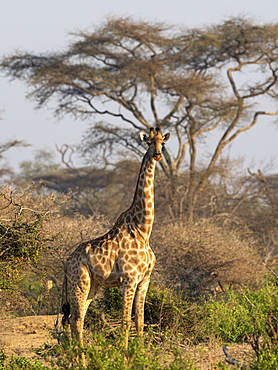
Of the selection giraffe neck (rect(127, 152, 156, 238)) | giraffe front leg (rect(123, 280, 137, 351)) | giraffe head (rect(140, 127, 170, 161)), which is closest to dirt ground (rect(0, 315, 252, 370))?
giraffe front leg (rect(123, 280, 137, 351))

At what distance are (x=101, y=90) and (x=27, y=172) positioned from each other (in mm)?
17956

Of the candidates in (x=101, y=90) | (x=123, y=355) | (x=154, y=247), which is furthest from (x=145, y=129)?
(x=123, y=355)

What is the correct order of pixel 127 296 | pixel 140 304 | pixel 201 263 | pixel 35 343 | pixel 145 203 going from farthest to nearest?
pixel 201 263
pixel 35 343
pixel 145 203
pixel 140 304
pixel 127 296

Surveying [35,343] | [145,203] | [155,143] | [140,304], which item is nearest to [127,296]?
[140,304]

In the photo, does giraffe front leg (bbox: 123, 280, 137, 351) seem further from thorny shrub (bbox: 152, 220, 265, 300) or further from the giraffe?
thorny shrub (bbox: 152, 220, 265, 300)

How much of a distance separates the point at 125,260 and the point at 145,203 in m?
0.61

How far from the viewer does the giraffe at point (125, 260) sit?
6270 mm

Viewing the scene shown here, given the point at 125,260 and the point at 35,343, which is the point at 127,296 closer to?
the point at 125,260

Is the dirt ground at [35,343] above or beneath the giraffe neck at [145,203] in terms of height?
beneath

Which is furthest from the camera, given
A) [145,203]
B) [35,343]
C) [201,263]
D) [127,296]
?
[201,263]

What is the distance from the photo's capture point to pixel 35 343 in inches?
321

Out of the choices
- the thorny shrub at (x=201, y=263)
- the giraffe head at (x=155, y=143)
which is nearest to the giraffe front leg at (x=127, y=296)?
the giraffe head at (x=155, y=143)

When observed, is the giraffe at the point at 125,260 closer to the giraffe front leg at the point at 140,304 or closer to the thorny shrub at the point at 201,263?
the giraffe front leg at the point at 140,304

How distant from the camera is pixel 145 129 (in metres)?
21.6
